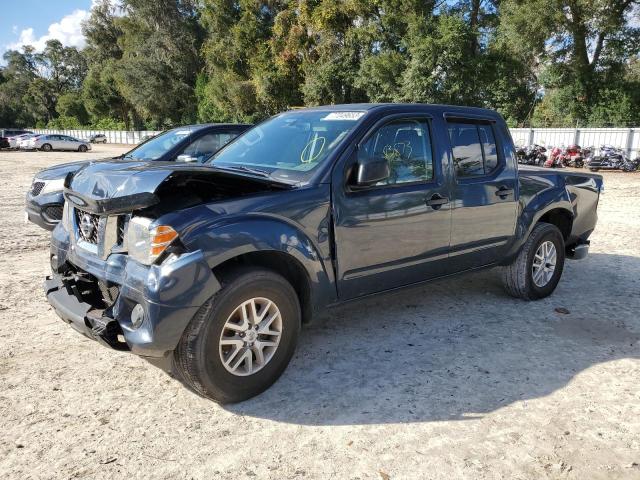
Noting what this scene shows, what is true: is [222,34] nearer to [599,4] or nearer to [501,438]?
[599,4]

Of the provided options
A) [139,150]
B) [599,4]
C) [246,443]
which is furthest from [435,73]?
[246,443]

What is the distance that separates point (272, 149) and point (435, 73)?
2610cm

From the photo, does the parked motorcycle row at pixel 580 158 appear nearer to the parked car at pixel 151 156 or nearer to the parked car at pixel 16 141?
the parked car at pixel 151 156

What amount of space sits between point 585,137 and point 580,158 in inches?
114

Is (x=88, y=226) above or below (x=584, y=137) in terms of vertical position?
below

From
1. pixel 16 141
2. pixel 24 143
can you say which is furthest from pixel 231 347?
pixel 16 141

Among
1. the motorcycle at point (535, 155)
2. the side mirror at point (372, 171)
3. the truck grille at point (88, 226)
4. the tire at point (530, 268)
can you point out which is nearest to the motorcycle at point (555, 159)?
the motorcycle at point (535, 155)

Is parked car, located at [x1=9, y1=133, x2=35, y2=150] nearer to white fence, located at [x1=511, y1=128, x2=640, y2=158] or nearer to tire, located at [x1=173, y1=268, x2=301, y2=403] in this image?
white fence, located at [x1=511, y1=128, x2=640, y2=158]

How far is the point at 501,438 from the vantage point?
117 inches

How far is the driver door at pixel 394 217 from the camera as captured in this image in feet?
12.0

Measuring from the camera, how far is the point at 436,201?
4.18 meters

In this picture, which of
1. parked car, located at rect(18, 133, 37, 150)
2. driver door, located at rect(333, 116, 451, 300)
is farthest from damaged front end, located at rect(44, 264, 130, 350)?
parked car, located at rect(18, 133, 37, 150)

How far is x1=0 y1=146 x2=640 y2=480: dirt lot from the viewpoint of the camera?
2.74m

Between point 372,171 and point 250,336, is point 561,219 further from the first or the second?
point 250,336
